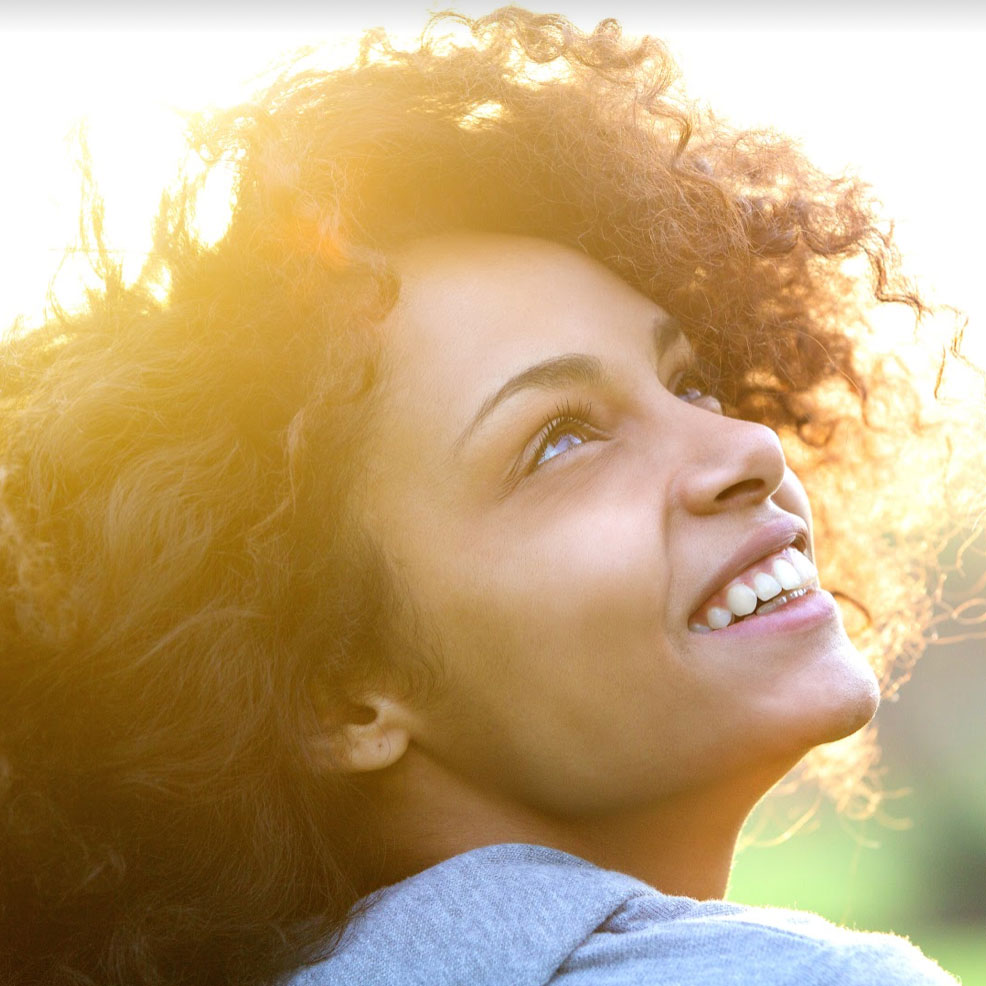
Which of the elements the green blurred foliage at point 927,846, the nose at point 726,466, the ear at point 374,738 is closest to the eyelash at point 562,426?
the nose at point 726,466

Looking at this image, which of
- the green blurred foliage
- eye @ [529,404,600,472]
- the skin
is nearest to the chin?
the skin

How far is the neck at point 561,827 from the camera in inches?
81.8

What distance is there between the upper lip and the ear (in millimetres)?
539

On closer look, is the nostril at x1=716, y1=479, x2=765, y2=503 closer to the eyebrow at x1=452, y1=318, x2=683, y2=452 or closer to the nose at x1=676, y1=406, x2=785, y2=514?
the nose at x1=676, y1=406, x2=785, y2=514

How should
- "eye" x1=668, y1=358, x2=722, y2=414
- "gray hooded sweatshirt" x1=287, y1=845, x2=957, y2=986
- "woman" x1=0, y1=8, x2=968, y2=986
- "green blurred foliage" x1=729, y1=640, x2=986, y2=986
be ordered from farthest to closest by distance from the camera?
"green blurred foliage" x1=729, y1=640, x2=986, y2=986, "eye" x1=668, y1=358, x2=722, y2=414, "woman" x1=0, y1=8, x2=968, y2=986, "gray hooded sweatshirt" x1=287, y1=845, x2=957, y2=986

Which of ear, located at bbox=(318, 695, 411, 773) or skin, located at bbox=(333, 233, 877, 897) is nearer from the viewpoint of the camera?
skin, located at bbox=(333, 233, 877, 897)

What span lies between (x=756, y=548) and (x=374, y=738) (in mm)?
721

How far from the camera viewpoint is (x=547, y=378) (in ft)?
6.72

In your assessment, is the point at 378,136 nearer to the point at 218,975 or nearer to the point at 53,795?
the point at 53,795

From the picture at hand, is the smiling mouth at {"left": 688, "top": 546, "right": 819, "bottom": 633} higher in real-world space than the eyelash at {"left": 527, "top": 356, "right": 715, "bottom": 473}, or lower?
lower

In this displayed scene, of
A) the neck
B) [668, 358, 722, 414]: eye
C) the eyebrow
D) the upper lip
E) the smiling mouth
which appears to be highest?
the eyebrow

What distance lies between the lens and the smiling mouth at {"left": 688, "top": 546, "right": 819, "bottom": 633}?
1.99 m

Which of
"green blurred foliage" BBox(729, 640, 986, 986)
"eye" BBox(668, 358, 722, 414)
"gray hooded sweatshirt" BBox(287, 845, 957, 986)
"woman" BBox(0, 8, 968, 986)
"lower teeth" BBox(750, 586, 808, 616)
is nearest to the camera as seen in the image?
"gray hooded sweatshirt" BBox(287, 845, 957, 986)

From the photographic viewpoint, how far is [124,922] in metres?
1.94
